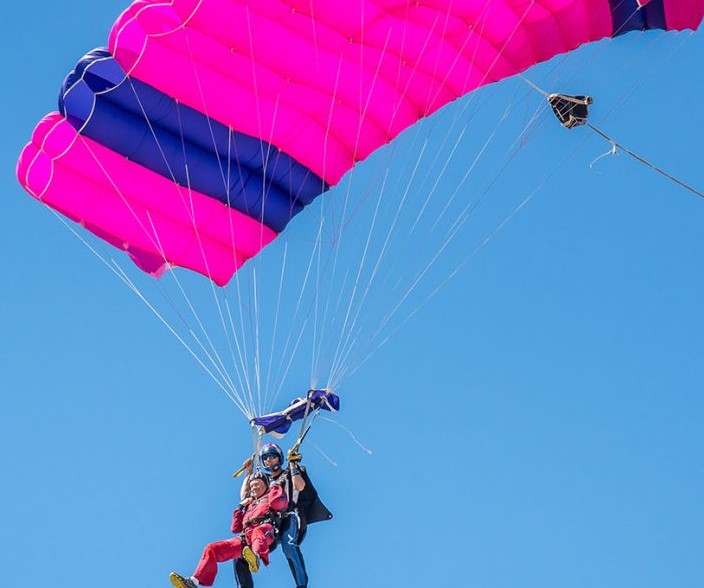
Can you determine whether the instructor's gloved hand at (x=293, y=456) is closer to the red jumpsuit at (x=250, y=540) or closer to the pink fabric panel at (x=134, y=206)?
the red jumpsuit at (x=250, y=540)

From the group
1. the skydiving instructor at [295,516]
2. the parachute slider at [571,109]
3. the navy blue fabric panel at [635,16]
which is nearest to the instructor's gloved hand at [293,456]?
the skydiving instructor at [295,516]

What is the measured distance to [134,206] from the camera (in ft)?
52.5

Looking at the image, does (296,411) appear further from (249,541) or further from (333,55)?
(333,55)

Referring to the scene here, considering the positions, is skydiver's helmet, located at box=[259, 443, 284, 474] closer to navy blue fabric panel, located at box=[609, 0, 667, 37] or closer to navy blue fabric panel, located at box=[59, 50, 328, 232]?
navy blue fabric panel, located at box=[59, 50, 328, 232]

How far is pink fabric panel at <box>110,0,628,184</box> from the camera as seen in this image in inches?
583

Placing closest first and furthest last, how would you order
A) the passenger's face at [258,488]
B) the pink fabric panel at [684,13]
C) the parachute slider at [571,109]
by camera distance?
1. the passenger's face at [258,488]
2. the pink fabric panel at [684,13]
3. the parachute slider at [571,109]

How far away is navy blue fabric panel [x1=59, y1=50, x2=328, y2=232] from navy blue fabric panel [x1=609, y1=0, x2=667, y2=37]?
3.26 m

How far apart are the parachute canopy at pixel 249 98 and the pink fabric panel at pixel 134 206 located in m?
0.01

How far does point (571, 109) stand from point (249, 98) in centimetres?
313

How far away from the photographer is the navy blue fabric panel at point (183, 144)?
15047 millimetres

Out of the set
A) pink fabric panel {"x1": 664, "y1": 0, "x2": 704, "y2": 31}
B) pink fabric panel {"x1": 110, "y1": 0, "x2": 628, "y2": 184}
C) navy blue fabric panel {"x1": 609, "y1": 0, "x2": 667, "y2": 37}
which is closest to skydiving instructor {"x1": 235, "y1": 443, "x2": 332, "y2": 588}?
pink fabric panel {"x1": 110, "y1": 0, "x2": 628, "y2": 184}

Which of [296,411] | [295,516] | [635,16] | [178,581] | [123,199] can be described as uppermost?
[635,16]

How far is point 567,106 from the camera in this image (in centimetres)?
1598

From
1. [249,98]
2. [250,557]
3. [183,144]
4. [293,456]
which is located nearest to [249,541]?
[250,557]
